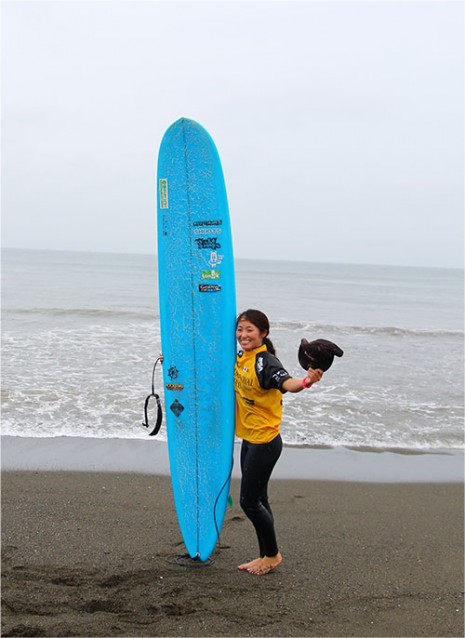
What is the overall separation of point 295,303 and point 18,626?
23.7 meters

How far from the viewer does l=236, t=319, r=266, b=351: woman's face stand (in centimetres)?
310

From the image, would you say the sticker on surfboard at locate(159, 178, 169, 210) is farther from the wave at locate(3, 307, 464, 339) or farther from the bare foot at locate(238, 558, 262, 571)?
the wave at locate(3, 307, 464, 339)

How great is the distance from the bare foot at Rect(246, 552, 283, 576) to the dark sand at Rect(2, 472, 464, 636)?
0.18ft

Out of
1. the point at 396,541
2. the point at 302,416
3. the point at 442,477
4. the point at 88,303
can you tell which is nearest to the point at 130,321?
the point at 88,303

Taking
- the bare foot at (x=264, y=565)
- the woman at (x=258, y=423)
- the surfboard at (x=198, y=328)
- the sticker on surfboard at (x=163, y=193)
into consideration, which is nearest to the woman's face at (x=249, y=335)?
the woman at (x=258, y=423)

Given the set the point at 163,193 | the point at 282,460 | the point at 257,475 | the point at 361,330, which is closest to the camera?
the point at 257,475

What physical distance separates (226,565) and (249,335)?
139 cm

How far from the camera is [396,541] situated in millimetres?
3785

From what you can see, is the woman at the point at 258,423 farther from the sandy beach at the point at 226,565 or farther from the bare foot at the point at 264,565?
the sandy beach at the point at 226,565

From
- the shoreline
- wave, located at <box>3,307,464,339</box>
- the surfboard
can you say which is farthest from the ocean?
the surfboard

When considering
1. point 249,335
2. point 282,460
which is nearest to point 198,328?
point 249,335

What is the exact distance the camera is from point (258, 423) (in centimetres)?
306

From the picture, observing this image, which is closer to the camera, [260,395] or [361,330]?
[260,395]

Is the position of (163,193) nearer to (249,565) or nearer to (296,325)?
(249,565)
